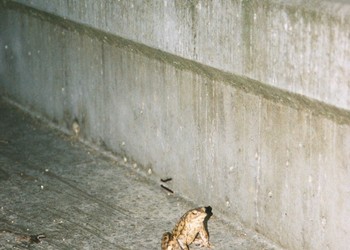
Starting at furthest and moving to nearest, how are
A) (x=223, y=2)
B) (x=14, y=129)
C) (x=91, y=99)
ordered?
(x=14, y=129), (x=91, y=99), (x=223, y=2)

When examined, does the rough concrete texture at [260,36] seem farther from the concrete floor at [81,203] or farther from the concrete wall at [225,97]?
the concrete floor at [81,203]

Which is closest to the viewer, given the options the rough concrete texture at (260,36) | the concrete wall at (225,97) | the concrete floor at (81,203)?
the rough concrete texture at (260,36)

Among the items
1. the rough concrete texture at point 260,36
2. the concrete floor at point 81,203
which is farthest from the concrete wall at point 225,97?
the concrete floor at point 81,203

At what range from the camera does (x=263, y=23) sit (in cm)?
492

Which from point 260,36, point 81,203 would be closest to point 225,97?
point 260,36

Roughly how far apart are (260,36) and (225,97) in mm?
698

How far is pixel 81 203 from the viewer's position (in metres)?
6.16

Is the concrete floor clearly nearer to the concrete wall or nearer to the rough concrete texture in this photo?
the concrete wall

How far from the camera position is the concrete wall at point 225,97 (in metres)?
4.65

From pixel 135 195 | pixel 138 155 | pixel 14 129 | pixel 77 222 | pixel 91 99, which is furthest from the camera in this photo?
pixel 14 129

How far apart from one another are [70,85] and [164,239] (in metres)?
2.56

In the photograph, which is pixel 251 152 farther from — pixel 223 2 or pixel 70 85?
pixel 70 85

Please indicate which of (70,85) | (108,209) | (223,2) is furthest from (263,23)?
(70,85)

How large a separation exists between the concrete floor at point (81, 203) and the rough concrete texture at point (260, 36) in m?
1.15
